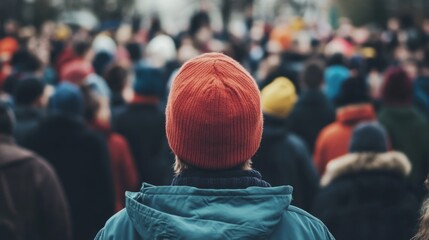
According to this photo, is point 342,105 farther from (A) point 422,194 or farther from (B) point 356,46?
(B) point 356,46

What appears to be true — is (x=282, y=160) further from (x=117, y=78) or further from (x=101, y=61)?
(x=101, y=61)

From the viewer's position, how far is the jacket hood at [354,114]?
24.5ft

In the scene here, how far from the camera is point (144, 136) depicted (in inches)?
319

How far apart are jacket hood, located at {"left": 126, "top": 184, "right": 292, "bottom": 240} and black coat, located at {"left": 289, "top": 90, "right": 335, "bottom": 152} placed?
5761 mm

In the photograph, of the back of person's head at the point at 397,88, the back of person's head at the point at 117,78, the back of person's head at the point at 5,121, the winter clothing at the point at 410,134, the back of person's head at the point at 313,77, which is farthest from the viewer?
the back of person's head at the point at 117,78

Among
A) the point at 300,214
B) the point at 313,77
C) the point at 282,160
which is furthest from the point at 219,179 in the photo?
the point at 313,77

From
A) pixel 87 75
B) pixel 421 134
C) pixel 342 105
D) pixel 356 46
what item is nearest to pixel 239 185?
pixel 342 105

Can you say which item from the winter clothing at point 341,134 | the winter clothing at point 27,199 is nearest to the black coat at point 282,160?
the winter clothing at point 341,134

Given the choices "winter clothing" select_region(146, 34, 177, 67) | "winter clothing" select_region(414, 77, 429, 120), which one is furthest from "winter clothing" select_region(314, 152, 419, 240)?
"winter clothing" select_region(146, 34, 177, 67)

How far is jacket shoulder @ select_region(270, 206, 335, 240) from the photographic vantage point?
9.04 feet

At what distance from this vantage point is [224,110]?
278 cm

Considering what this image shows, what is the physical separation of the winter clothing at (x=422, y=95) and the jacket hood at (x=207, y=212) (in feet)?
26.0

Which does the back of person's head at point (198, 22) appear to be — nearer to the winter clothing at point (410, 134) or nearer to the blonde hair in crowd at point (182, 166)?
the winter clothing at point (410, 134)

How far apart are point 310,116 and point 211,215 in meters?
Answer: 5.88
